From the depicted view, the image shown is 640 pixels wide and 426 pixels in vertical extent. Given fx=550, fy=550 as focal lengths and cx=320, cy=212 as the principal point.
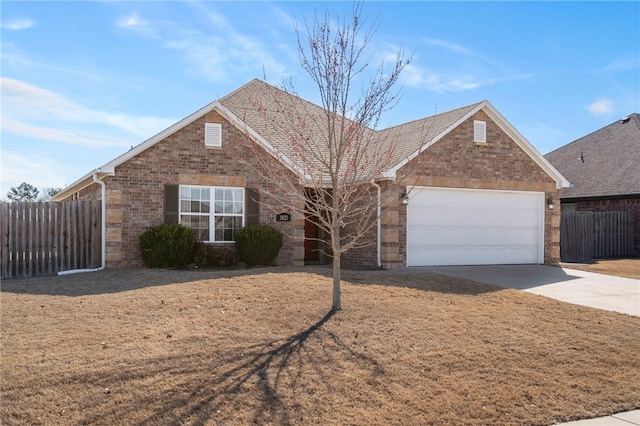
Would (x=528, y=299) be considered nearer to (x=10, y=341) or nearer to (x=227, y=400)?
(x=227, y=400)

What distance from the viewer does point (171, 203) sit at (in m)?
14.8

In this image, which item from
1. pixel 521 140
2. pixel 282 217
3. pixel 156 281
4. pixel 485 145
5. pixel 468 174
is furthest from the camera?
pixel 521 140

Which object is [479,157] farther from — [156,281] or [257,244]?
[156,281]

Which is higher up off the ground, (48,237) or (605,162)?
(605,162)

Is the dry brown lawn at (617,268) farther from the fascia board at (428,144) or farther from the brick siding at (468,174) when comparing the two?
the fascia board at (428,144)

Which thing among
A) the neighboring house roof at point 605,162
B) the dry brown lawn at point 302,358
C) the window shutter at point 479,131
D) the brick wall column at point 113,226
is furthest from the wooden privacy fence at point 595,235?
the brick wall column at point 113,226

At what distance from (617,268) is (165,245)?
14.7 metres

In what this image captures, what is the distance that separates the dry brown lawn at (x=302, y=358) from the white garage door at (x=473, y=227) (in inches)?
228

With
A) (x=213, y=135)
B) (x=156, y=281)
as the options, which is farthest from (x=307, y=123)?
(x=156, y=281)

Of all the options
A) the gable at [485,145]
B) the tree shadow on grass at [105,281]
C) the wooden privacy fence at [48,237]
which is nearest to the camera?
the tree shadow on grass at [105,281]

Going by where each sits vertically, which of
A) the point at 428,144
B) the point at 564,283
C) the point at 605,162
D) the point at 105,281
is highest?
the point at 605,162

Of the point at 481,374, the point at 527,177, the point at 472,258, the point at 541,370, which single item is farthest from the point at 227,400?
the point at 527,177

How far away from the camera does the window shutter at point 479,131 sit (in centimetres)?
1714

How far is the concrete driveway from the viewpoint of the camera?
1166cm
